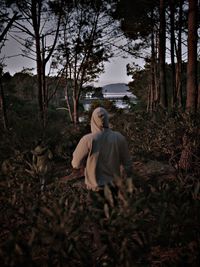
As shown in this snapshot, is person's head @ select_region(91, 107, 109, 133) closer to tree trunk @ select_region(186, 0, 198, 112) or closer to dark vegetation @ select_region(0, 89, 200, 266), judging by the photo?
dark vegetation @ select_region(0, 89, 200, 266)

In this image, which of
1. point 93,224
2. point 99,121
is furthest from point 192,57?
point 93,224

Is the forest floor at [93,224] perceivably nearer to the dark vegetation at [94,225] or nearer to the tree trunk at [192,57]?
the dark vegetation at [94,225]

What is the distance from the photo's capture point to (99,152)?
12.3 feet

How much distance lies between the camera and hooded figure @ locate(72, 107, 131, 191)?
3727 millimetres

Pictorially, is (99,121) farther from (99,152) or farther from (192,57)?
(192,57)

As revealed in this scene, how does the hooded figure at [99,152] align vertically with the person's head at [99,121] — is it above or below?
below

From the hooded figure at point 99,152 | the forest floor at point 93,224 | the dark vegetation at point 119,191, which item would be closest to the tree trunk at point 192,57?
the dark vegetation at point 119,191

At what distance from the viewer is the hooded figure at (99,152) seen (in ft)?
12.2

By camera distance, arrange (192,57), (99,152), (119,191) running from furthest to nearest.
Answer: (192,57) < (99,152) < (119,191)

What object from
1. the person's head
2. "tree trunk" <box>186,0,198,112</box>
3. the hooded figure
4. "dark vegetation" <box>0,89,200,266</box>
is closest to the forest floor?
"dark vegetation" <box>0,89,200,266</box>

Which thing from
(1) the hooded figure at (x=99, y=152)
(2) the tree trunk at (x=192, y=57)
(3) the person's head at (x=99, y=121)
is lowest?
(1) the hooded figure at (x=99, y=152)

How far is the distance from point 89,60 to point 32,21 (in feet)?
36.5

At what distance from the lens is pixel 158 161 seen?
29.7 feet

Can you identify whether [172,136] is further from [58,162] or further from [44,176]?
[58,162]
